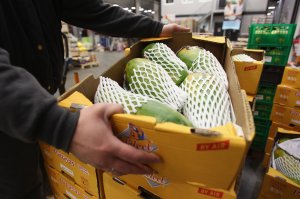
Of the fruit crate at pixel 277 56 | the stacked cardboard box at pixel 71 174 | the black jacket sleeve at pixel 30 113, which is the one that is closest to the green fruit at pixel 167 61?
the stacked cardboard box at pixel 71 174

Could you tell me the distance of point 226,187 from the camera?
0.46 m

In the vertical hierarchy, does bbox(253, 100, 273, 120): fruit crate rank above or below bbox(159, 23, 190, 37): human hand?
below

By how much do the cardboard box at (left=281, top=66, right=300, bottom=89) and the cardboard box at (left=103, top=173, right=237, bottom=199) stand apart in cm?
184

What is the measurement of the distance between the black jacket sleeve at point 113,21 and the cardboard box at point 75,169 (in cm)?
63

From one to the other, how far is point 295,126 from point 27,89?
226 centimetres

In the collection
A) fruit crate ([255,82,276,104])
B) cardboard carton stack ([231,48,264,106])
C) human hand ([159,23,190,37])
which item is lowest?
fruit crate ([255,82,276,104])

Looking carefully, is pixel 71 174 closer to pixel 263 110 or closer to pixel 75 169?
pixel 75 169

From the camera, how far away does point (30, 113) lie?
42cm

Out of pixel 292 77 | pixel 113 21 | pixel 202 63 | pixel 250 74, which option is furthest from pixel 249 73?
pixel 292 77

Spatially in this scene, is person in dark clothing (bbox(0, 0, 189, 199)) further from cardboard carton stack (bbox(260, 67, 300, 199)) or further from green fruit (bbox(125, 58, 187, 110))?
cardboard carton stack (bbox(260, 67, 300, 199))

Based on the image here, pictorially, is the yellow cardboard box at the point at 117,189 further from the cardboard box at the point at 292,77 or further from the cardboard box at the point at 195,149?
the cardboard box at the point at 292,77

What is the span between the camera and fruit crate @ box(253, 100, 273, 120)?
231cm

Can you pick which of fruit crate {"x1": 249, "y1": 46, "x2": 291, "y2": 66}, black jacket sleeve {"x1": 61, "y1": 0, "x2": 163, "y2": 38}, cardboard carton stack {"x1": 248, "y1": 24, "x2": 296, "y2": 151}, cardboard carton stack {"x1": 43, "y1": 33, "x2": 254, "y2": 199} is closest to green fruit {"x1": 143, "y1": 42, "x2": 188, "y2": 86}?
black jacket sleeve {"x1": 61, "y1": 0, "x2": 163, "y2": 38}

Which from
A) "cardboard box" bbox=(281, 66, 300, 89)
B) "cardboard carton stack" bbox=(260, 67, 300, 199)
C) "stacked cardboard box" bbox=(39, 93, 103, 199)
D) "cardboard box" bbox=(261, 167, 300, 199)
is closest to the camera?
"stacked cardboard box" bbox=(39, 93, 103, 199)
